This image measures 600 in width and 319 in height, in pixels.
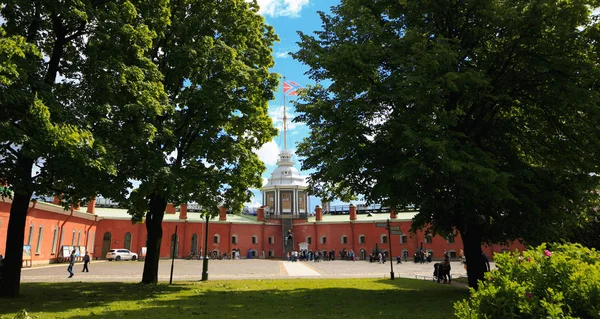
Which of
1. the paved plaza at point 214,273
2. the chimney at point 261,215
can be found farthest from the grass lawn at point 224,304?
Result: the chimney at point 261,215

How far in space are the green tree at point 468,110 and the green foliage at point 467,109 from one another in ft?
0.16

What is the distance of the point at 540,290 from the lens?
3881 millimetres

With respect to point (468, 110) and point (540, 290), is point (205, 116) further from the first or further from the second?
point (540, 290)

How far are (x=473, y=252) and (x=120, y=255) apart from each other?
45.7 meters

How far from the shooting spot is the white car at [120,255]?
49.0 meters

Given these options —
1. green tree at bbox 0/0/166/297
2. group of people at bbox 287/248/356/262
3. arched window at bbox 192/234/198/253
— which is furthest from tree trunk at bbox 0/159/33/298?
arched window at bbox 192/234/198/253

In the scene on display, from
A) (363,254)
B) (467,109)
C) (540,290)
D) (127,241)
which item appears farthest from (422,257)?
(540,290)

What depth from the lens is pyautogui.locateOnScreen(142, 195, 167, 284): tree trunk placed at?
18.9 metres

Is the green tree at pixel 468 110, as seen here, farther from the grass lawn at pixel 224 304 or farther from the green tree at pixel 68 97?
the green tree at pixel 68 97

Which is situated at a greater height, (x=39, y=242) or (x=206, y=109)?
(x=206, y=109)

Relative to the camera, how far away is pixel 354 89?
45.5 ft

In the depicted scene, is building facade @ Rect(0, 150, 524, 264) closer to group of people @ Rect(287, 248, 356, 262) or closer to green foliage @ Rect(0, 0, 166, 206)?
group of people @ Rect(287, 248, 356, 262)

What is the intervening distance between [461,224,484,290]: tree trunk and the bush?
11.4 metres

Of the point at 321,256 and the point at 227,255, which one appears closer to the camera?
the point at 227,255
